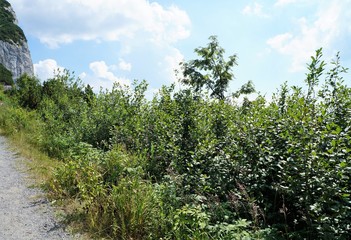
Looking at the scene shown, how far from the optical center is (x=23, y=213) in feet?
16.3

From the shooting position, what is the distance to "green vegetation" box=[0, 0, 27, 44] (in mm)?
64000

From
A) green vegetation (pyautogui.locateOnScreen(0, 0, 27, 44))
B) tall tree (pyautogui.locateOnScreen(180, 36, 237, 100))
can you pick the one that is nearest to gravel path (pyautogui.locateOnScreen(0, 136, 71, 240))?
tall tree (pyautogui.locateOnScreen(180, 36, 237, 100))

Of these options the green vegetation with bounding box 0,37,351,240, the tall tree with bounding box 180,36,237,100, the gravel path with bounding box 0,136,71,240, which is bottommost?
the gravel path with bounding box 0,136,71,240

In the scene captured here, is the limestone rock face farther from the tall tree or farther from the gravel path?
the gravel path

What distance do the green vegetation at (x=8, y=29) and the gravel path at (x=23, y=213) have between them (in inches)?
2618

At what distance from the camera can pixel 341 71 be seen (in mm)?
4844

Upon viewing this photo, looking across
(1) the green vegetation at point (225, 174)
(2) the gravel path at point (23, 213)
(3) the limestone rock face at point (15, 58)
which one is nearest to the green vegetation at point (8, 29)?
(3) the limestone rock face at point (15, 58)

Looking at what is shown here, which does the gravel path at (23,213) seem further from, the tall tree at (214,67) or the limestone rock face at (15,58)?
the limestone rock face at (15,58)

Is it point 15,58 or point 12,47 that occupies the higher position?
point 12,47

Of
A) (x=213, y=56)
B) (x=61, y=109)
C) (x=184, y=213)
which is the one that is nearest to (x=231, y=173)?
(x=184, y=213)

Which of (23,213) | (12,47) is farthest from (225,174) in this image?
(12,47)

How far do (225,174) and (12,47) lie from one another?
71043mm

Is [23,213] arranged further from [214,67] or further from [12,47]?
[12,47]

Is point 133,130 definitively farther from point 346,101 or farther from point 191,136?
point 346,101
